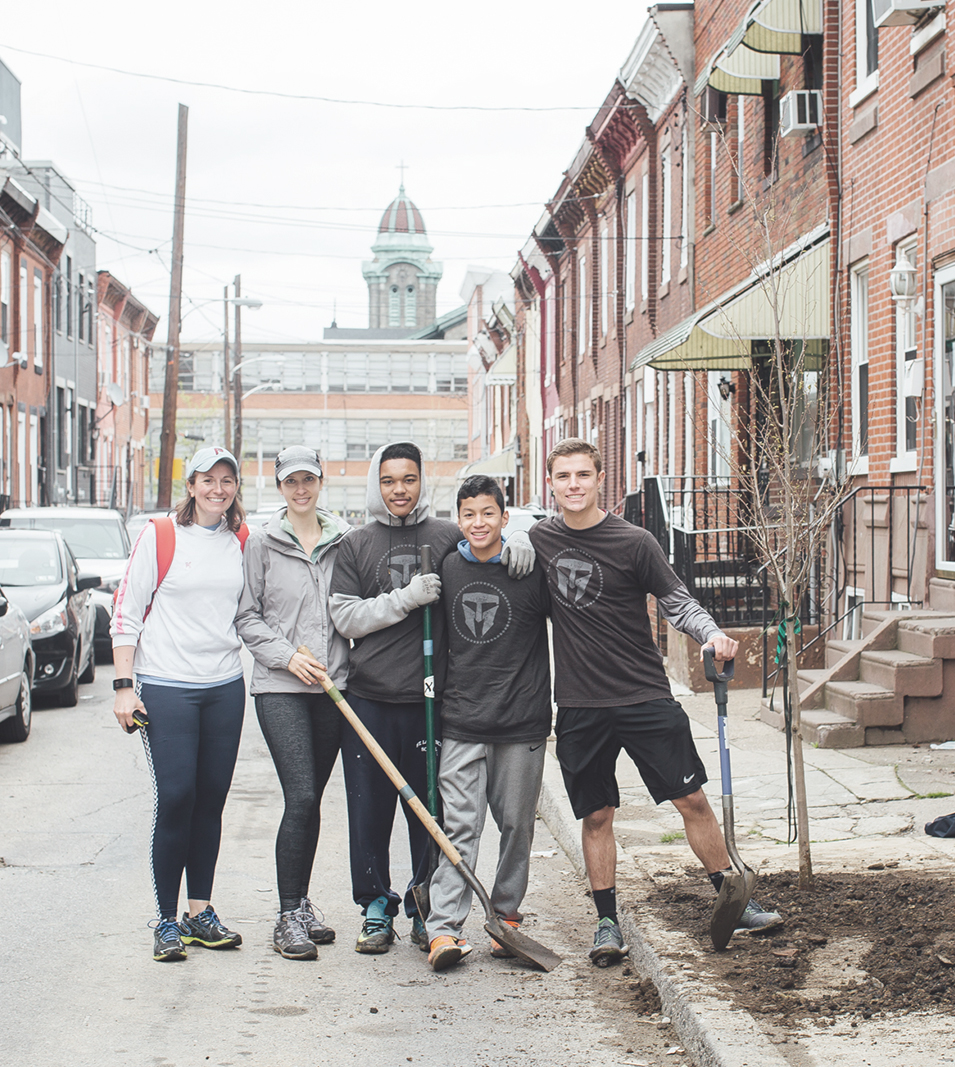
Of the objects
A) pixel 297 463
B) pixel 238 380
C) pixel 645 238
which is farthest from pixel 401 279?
pixel 297 463

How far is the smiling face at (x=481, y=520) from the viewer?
529 cm

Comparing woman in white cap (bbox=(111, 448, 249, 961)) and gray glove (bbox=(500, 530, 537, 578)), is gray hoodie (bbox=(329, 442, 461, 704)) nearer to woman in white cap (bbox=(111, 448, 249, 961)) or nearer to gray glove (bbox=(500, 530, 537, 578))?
gray glove (bbox=(500, 530, 537, 578))

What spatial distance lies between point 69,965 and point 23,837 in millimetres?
2575

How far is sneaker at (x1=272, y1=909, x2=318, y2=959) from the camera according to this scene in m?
5.43

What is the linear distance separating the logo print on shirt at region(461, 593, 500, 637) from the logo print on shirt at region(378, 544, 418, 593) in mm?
295

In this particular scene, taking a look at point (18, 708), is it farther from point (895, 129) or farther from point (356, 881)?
point (895, 129)

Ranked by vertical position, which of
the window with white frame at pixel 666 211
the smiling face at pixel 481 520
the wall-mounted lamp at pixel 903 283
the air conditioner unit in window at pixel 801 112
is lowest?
the smiling face at pixel 481 520

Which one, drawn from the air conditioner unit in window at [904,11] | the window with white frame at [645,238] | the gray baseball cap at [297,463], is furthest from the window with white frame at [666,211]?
the gray baseball cap at [297,463]

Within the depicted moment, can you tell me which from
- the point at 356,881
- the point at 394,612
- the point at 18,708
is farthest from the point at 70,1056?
the point at 18,708

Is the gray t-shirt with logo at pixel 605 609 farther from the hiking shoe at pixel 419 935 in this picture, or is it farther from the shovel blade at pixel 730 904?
the hiking shoe at pixel 419 935

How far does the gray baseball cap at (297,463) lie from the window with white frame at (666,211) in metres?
16.0

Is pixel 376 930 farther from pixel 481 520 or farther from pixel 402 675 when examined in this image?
pixel 481 520

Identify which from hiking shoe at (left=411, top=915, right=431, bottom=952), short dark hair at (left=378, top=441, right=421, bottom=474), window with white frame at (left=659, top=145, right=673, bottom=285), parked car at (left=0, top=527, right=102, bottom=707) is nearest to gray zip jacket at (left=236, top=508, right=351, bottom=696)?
short dark hair at (left=378, top=441, right=421, bottom=474)

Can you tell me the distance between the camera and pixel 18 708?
36.1 feet
